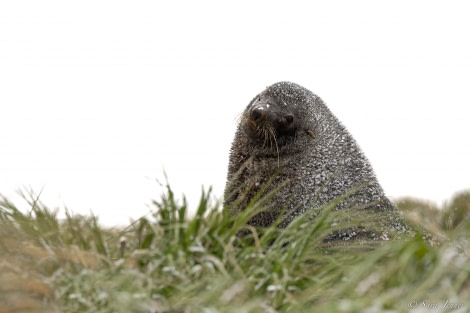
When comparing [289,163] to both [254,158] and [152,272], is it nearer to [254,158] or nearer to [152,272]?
[254,158]

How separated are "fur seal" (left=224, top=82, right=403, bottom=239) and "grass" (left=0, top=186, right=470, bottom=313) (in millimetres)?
Result: 1691

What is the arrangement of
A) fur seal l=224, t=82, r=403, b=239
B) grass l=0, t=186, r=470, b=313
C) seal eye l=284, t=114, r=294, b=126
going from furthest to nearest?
1. seal eye l=284, t=114, r=294, b=126
2. fur seal l=224, t=82, r=403, b=239
3. grass l=0, t=186, r=470, b=313

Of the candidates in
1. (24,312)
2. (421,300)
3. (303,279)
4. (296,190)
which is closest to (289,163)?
(296,190)

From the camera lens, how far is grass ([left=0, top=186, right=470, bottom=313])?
4.77 m

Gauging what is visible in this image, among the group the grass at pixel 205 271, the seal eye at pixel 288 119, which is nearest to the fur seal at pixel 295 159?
the seal eye at pixel 288 119

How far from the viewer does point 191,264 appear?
527 cm

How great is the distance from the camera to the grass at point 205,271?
15.6ft

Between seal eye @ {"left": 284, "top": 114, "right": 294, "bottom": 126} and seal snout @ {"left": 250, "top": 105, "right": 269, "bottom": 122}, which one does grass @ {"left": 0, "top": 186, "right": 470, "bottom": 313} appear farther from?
seal eye @ {"left": 284, "top": 114, "right": 294, "bottom": 126}

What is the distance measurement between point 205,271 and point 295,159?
3.15 meters

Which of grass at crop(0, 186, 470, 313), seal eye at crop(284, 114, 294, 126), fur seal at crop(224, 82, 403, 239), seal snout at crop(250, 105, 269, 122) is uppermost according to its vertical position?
seal snout at crop(250, 105, 269, 122)

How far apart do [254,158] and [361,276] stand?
3382 millimetres

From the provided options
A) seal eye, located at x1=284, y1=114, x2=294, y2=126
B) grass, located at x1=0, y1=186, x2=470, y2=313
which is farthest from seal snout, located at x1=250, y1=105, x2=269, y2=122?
grass, located at x1=0, y1=186, x2=470, y2=313

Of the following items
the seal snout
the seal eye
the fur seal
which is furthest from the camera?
the seal eye

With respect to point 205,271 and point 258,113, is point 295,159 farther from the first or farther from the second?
point 205,271
